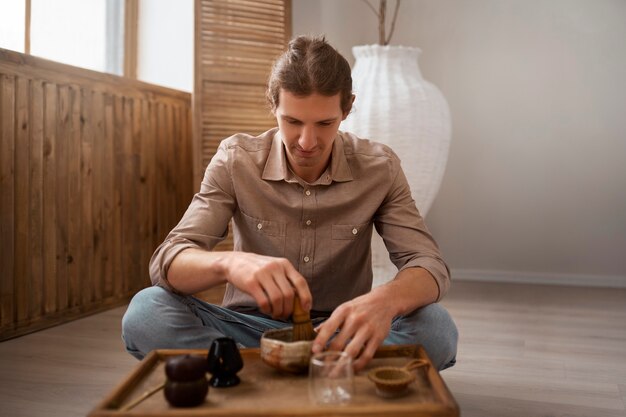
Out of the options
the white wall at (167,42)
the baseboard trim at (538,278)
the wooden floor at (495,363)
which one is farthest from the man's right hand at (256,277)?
the baseboard trim at (538,278)

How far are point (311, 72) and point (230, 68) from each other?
1807mm

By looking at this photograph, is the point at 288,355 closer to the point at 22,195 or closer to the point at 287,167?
the point at 287,167

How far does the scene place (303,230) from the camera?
5.29 feet

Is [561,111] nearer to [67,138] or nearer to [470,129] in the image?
[470,129]

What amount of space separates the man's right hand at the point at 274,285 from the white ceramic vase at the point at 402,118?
1849mm

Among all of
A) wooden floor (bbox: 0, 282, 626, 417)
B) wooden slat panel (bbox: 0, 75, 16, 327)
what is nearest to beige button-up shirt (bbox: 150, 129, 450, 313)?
wooden floor (bbox: 0, 282, 626, 417)

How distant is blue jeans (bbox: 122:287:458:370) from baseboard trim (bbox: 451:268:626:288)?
2.33 metres

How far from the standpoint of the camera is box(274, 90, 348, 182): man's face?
4.81ft

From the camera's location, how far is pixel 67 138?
8.67ft

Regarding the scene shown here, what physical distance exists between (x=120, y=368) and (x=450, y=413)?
56.9 inches

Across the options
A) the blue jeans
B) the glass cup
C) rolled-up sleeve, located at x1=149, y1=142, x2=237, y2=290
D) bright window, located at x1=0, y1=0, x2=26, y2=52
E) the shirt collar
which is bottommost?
the blue jeans

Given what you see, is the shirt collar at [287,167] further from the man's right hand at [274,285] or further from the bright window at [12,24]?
the bright window at [12,24]

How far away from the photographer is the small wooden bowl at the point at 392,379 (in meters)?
0.98

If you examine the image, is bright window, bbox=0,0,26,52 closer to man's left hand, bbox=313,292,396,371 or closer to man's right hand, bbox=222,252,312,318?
man's right hand, bbox=222,252,312,318
